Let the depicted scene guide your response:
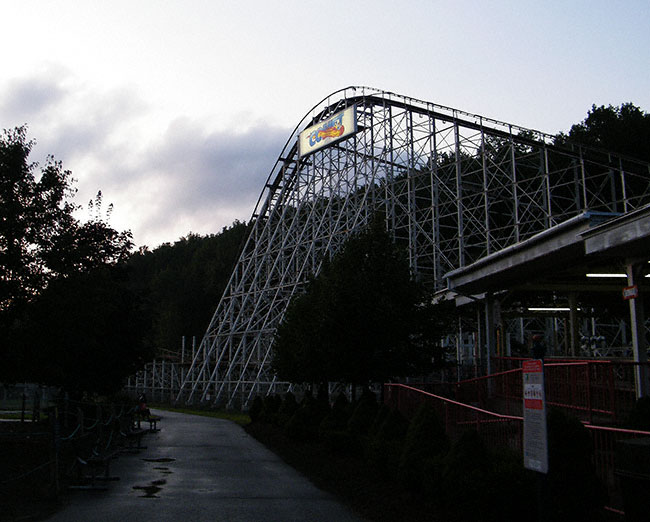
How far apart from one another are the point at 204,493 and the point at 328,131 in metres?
30.6

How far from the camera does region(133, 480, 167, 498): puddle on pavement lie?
11094 mm

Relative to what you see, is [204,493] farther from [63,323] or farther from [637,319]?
[637,319]

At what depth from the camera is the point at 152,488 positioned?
1180 centimetres

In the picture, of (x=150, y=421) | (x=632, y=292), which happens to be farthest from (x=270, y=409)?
(x=632, y=292)

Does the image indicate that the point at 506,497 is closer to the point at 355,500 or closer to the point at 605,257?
the point at 355,500

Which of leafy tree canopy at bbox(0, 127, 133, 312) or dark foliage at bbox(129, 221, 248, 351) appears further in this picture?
dark foliage at bbox(129, 221, 248, 351)

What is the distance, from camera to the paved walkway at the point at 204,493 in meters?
9.54

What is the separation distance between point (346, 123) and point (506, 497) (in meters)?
32.0

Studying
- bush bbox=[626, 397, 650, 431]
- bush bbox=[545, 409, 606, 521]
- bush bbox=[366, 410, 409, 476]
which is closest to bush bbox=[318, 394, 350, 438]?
bush bbox=[366, 410, 409, 476]


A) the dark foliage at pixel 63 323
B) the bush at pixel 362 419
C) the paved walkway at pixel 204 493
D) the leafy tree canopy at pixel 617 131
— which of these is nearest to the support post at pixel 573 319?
the bush at pixel 362 419

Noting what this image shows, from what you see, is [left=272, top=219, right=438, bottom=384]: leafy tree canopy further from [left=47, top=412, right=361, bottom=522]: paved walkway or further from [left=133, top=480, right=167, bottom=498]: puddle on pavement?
[left=133, top=480, right=167, bottom=498]: puddle on pavement

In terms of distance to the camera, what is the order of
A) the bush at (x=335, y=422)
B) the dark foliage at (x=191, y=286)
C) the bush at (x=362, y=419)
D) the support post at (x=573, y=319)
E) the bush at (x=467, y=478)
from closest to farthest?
the bush at (x=467, y=478), the bush at (x=362, y=419), the bush at (x=335, y=422), the support post at (x=573, y=319), the dark foliage at (x=191, y=286)

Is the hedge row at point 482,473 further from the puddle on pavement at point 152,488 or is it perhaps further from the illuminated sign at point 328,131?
the illuminated sign at point 328,131

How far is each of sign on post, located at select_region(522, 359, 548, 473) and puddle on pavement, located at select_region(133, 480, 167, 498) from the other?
689 cm
